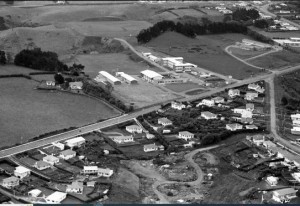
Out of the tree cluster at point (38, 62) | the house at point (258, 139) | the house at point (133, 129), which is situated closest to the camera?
the house at point (258, 139)

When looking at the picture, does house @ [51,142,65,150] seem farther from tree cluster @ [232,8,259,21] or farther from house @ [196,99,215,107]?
tree cluster @ [232,8,259,21]

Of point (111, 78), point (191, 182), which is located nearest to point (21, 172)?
point (191, 182)

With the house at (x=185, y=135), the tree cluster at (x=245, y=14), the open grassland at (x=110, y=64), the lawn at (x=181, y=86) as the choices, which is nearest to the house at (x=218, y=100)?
the lawn at (x=181, y=86)

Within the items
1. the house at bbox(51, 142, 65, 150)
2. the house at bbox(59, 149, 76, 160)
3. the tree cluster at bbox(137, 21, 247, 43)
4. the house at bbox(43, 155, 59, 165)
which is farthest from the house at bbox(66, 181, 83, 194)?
the tree cluster at bbox(137, 21, 247, 43)

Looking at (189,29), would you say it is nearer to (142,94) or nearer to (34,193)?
(142,94)

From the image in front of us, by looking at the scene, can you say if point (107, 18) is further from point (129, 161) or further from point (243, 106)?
point (129, 161)

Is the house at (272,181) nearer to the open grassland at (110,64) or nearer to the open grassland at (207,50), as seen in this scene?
the open grassland at (207,50)
